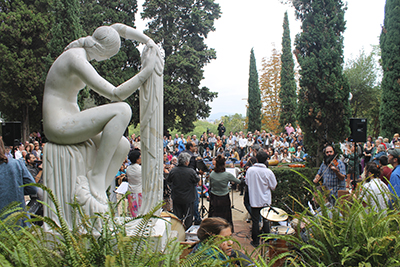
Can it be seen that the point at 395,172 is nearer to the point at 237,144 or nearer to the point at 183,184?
the point at 183,184

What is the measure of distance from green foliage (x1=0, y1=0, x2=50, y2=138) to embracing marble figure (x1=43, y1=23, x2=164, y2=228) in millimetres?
15659

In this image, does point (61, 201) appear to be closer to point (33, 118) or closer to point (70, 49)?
point (70, 49)

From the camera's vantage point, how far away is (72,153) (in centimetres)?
242

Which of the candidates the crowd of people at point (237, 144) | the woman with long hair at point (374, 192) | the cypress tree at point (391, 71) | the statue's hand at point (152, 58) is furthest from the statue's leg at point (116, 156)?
the cypress tree at point (391, 71)

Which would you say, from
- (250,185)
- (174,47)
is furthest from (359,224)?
(174,47)

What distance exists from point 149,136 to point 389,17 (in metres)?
15.6

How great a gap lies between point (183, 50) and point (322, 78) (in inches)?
597

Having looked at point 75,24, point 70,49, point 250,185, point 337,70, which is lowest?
point 250,185

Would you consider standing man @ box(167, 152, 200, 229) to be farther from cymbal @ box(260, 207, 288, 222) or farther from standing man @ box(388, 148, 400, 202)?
standing man @ box(388, 148, 400, 202)

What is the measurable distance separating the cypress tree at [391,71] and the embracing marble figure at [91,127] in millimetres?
14179

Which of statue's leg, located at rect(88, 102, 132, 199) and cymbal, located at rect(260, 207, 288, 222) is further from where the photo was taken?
cymbal, located at rect(260, 207, 288, 222)

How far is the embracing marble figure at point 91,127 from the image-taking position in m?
2.39

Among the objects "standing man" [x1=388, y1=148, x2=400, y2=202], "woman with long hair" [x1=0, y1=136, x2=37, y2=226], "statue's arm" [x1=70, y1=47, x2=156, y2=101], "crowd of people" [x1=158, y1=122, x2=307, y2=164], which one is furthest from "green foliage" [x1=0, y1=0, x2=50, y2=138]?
"standing man" [x1=388, y1=148, x2=400, y2=202]

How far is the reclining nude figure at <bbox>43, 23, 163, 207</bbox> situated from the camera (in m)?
2.40
